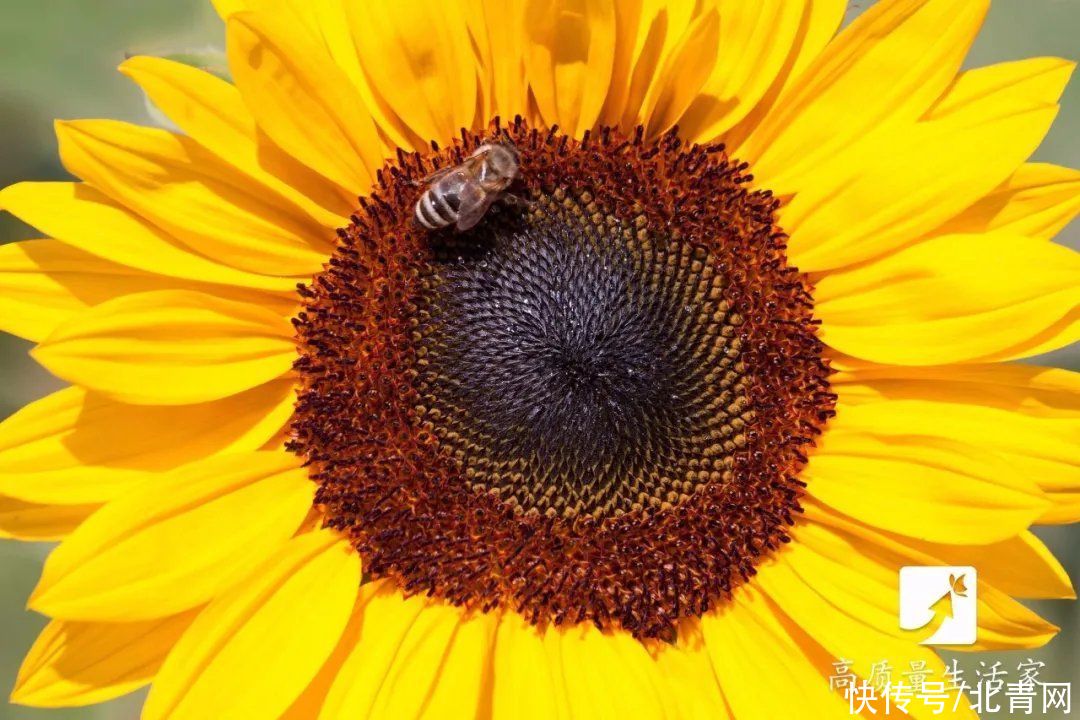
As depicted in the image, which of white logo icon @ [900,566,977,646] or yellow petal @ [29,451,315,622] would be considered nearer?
yellow petal @ [29,451,315,622]

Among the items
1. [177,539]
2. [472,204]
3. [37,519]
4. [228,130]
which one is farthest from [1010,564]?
[37,519]

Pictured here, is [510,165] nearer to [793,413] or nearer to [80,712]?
[793,413]

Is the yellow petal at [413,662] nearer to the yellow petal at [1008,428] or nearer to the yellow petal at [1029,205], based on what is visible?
the yellow petal at [1008,428]

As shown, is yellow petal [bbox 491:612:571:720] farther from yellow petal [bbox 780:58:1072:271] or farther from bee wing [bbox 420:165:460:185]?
yellow petal [bbox 780:58:1072:271]

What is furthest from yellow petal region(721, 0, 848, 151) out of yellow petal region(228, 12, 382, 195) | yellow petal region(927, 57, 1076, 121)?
yellow petal region(228, 12, 382, 195)

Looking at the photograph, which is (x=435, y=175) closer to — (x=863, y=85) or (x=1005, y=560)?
(x=863, y=85)

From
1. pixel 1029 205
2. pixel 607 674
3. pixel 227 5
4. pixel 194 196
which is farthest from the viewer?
pixel 607 674
